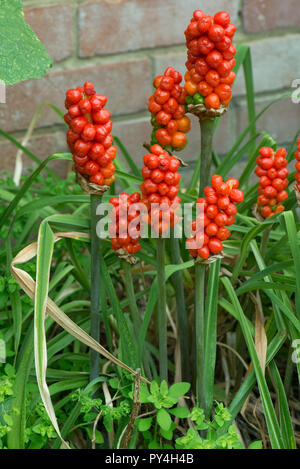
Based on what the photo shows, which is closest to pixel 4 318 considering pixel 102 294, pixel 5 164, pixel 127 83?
pixel 102 294

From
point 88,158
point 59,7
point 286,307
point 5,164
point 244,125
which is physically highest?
point 59,7

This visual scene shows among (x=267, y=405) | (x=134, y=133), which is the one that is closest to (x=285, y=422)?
(x=267, y=405)

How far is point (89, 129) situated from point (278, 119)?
0.81m

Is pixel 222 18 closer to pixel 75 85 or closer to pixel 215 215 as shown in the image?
pixel 215 215

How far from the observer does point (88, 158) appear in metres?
0.64

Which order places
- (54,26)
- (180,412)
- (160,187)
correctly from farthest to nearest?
(54,26) < (180,412) < (160,187)

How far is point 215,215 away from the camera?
0.60 m

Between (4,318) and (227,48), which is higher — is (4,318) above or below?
below

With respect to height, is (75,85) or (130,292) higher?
(75,85)

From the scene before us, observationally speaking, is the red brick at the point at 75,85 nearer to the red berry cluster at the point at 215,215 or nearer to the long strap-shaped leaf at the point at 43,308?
the long strap-shaped leaf at the point at 43,308

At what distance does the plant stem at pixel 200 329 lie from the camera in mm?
656

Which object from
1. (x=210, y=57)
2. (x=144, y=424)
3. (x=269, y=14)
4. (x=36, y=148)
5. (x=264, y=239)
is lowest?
(x=144, y=424)

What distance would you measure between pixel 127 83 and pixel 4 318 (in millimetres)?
547

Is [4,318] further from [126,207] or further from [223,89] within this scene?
[223,89]
